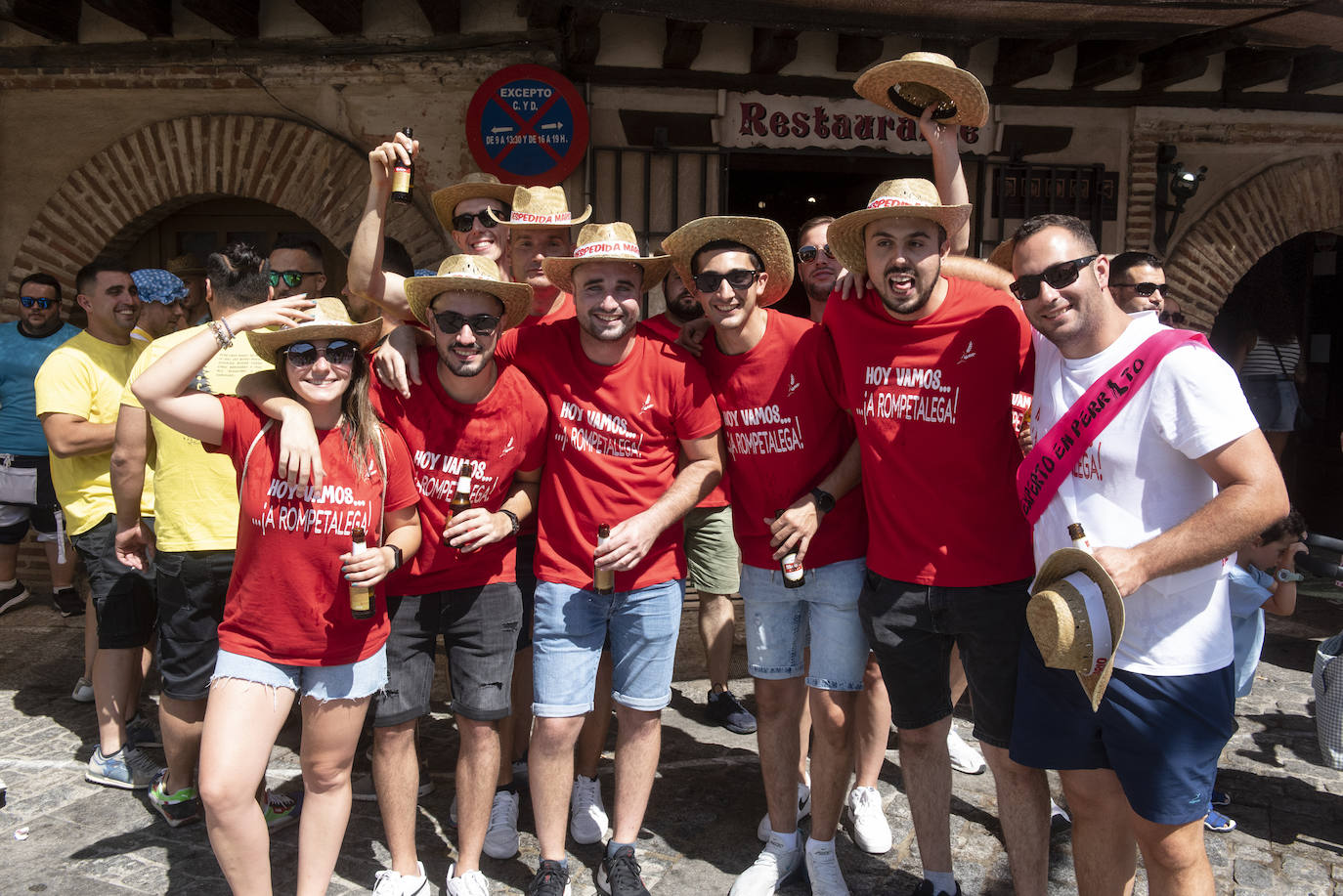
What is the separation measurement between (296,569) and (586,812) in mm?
1666

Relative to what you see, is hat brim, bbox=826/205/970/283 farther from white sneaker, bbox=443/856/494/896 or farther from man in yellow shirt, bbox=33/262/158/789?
man in yellow shirt, bbox=33/262/158/789

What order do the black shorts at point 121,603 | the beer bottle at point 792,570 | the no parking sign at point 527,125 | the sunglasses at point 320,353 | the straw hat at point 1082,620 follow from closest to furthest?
the straw hat at point 1082,620 < the sunglasses at point 320,353 < the beer bottle at point 792,570 < the black shorts at point 121,603 < the no parking sign at point 527,125

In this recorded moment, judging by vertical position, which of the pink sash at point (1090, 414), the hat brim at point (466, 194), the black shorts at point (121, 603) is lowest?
the black shorts at point (121, 603)

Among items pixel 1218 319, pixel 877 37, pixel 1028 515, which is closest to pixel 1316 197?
pixel 1218 319

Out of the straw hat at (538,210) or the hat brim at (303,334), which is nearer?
the hat brim at (303,334)

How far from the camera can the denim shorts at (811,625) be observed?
137 inches

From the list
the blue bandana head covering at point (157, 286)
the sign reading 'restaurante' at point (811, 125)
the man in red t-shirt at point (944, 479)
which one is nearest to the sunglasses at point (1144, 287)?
the man in red t-shirt at point (944, 479)

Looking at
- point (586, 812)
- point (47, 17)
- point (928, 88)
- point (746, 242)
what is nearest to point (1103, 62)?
point (928, 88)

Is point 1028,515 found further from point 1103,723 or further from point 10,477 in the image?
point 10,477

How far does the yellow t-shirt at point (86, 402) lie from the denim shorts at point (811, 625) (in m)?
2.85

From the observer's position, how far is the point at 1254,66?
7371 mm

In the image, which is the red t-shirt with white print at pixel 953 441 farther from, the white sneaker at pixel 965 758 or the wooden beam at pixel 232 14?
the wooden beam at pixel 232 14

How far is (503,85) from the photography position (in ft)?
21.4

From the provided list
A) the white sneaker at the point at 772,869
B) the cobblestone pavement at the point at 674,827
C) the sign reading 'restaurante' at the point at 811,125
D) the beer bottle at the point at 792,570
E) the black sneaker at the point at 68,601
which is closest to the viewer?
the beer bottle at the point at 792,570
